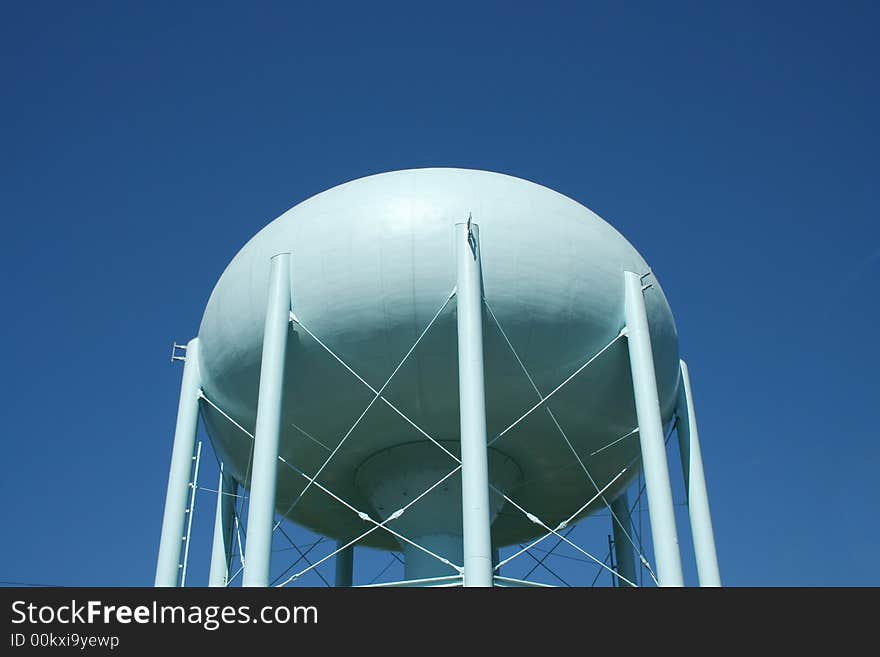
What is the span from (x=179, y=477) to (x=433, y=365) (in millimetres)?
4259

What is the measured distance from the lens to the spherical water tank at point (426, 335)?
1241 centimetres

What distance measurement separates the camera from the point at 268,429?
11.8m

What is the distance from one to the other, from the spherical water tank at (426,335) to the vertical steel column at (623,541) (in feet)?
5.47

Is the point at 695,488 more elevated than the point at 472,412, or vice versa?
the point at 695,488

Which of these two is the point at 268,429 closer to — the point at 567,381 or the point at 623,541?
the point at 567,381

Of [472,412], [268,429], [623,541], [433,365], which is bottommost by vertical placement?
[472,412]

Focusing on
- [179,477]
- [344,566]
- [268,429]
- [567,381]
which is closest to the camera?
[268,429]

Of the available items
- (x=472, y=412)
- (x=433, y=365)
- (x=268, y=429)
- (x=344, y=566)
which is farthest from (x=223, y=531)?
(x=472, y=412)

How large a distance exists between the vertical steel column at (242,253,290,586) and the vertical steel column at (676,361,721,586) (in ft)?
19.2

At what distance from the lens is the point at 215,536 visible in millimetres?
15172

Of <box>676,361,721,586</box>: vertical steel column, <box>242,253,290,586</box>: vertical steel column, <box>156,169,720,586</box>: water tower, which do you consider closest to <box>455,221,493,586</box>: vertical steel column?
<box>156,169,720,586</box>: water tower
